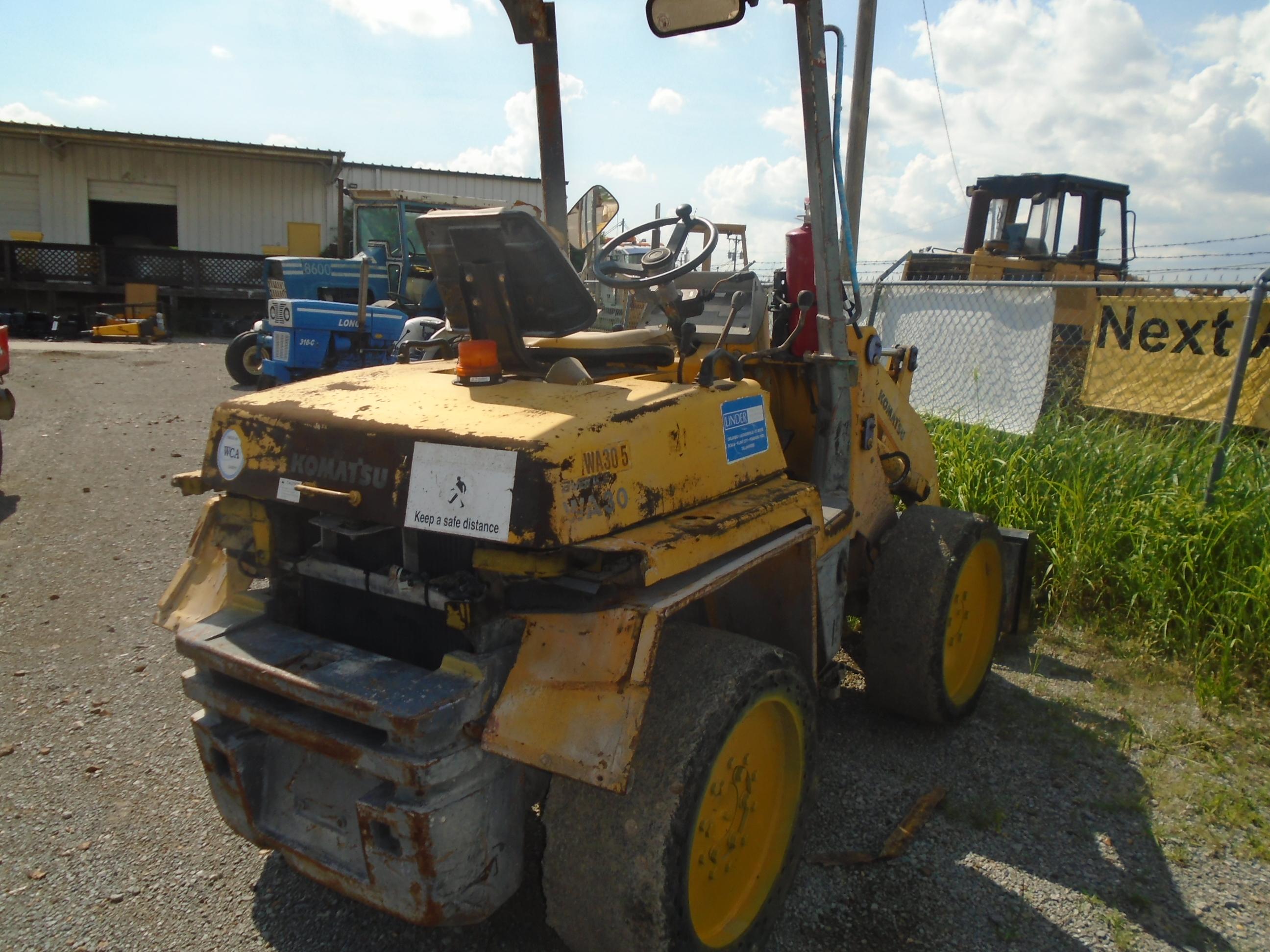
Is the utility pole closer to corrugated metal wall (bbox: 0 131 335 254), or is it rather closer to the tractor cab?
the tractor cab

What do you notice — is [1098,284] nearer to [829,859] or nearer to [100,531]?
[829,859]

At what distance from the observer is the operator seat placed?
265 centimetres

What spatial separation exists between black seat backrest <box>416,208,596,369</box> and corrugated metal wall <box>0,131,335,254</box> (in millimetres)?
23095

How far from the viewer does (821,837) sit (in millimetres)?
3096

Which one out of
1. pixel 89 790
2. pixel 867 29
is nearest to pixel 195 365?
pixel 867 29

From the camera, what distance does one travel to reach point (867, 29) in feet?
23.9

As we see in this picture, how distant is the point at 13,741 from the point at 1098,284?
601cm

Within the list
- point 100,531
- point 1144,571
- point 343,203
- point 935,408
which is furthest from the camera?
point 343,203

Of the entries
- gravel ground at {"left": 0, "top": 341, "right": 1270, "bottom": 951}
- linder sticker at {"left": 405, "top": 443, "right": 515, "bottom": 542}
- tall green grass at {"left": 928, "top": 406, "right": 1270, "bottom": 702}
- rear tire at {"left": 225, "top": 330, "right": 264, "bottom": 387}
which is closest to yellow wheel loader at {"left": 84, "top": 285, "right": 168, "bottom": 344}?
rear tire at {"left": 225, "top": 330, "right": 264, "bottom": 387}

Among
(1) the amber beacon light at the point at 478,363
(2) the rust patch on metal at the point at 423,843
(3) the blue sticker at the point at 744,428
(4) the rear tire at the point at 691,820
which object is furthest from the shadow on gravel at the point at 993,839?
(1) the amber beacon light at the point at 478,363

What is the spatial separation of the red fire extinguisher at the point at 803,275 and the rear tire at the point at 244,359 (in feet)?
34.7

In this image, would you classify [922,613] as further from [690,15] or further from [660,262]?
[690,15]

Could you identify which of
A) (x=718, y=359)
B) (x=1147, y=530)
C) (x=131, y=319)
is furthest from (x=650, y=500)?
(x=131, y=319)

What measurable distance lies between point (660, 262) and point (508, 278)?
0.56 meters
